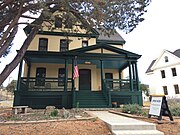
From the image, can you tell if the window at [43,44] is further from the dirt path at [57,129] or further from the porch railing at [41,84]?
the dirt path at [57,129]

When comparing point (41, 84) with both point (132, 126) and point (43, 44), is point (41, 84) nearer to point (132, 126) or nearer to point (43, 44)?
point (43, 44)

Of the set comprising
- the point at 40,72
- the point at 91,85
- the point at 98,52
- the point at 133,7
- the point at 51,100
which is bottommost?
the point at 51,100

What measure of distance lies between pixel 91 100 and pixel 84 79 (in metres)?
3.94

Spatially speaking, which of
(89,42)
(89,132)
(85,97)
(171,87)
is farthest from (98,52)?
(171,87)

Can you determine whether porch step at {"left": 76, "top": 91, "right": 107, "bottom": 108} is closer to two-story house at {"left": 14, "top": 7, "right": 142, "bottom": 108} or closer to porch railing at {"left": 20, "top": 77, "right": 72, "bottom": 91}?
two-story house at {"left": 14, "top": 7, "right": 142, "bottom": 108}

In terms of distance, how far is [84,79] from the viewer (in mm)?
15523

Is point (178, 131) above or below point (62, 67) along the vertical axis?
below

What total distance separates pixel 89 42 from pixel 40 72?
6.00 metres

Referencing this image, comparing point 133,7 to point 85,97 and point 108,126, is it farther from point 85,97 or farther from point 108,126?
point 85,97

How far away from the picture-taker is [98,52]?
13.6 m

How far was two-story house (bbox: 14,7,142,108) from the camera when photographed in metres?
11.7

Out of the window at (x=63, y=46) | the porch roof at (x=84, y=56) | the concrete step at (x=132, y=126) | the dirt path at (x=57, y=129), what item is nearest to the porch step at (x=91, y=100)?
the porch roof at (x=84, y=56)

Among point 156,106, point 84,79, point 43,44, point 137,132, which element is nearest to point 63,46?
point 43,44

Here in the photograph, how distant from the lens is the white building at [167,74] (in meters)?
25.4
